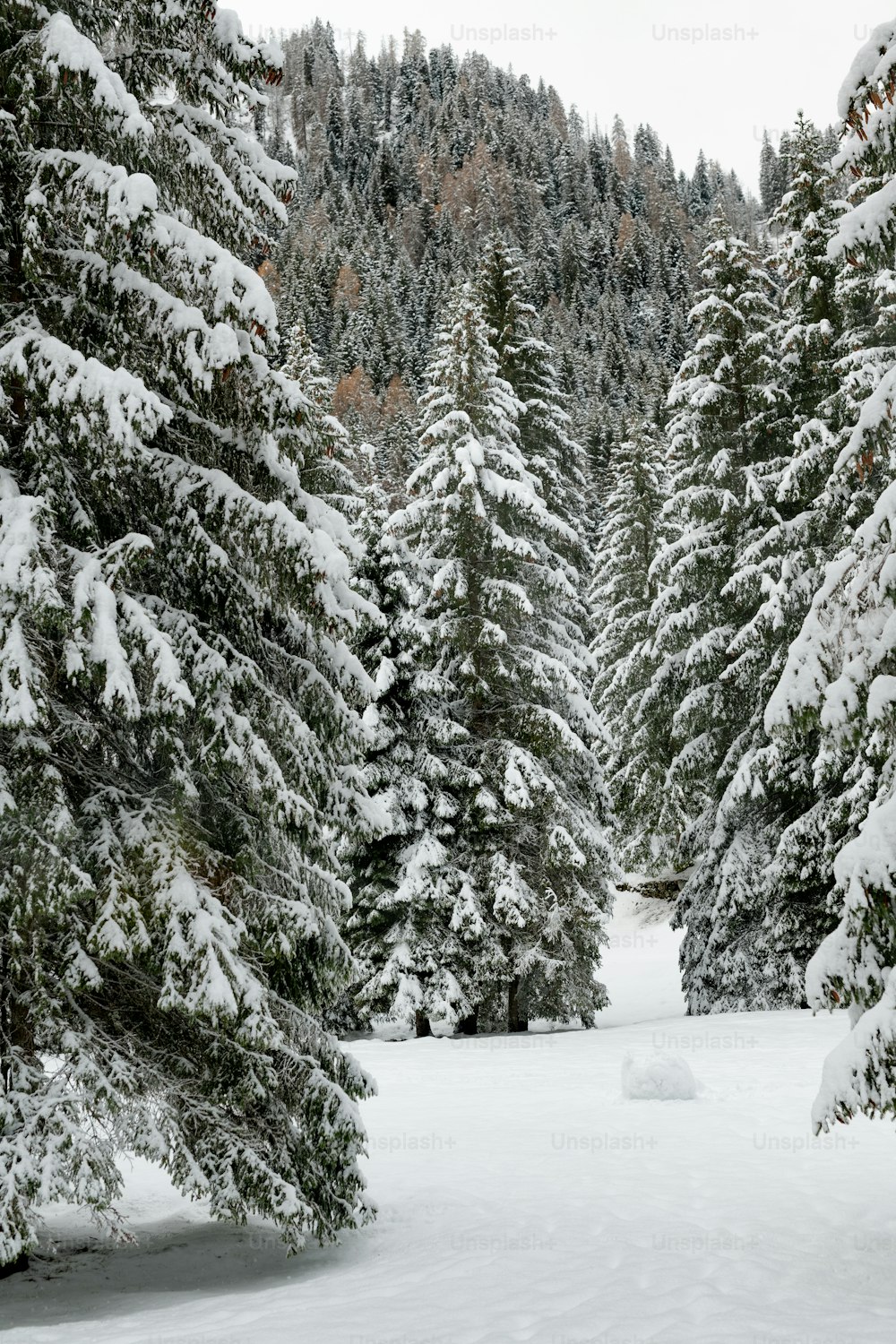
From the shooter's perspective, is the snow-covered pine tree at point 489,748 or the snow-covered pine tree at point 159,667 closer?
the snow-covered pine tree at point 159,667

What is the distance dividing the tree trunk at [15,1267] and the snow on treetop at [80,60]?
6944 mm

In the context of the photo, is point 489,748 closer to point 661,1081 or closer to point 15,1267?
point 661,1081

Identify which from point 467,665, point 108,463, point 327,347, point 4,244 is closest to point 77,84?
point 4,244

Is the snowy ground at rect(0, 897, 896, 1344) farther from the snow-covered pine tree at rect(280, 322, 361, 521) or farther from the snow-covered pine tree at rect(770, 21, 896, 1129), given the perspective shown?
the snow-covered pine tree at rect(280, 322, 361, 521)

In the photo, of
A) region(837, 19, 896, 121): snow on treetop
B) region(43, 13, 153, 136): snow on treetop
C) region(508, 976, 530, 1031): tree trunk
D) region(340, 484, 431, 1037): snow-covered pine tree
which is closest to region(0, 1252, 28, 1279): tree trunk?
region(43, 13, 153, 136): snow on treetop

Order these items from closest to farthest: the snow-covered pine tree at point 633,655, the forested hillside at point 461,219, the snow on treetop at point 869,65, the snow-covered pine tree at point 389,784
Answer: the snow on treetop at point 869,65 → the snow-covered pine tree at point 389,784 → the snow-covered pine tree at point 633,655 → the forested hillside at point 461,219

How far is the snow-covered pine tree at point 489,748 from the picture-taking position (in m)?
17.2

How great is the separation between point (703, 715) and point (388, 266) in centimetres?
9371

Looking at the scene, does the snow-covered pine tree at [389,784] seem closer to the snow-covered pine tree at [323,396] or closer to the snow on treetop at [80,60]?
the snow-covered pine tree at [323,396]

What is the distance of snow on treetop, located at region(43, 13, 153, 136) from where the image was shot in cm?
567

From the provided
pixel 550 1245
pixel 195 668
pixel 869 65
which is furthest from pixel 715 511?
pixel 550 1245

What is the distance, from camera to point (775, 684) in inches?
658

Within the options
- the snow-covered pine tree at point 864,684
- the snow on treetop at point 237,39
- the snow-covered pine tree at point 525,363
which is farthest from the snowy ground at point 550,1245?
the snow-covered pine tree at point 525,363

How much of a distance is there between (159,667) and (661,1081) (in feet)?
27.6
